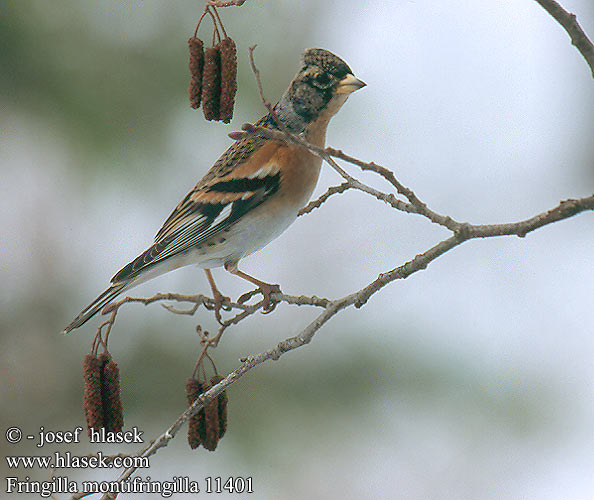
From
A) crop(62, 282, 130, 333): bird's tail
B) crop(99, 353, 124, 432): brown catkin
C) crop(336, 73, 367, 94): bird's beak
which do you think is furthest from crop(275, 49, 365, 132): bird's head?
crop(99, 353, 124, 432): brown catkin

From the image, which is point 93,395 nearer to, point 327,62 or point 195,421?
point 195,421

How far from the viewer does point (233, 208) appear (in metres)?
1.14

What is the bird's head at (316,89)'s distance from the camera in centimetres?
103

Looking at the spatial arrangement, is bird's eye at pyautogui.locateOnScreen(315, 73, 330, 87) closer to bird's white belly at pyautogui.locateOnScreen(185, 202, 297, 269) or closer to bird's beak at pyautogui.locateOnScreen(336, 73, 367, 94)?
bird's beak at pyautogui.locateOnScreen(336, 73, 367, 94)

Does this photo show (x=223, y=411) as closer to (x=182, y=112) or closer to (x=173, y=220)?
(x=173, y=220)

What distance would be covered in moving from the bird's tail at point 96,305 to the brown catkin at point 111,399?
65 mm

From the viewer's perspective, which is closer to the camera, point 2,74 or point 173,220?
point 173,220

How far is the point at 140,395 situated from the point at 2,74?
Answer: 108 centimetres

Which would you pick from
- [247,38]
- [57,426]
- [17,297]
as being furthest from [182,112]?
[57,426]

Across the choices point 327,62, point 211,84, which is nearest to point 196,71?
point 211,84

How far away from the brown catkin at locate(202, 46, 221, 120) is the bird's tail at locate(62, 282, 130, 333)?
1.02 feet

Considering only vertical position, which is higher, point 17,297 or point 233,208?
point 17,297

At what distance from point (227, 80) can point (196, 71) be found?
0.05 metres

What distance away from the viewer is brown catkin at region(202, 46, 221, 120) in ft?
2.58
